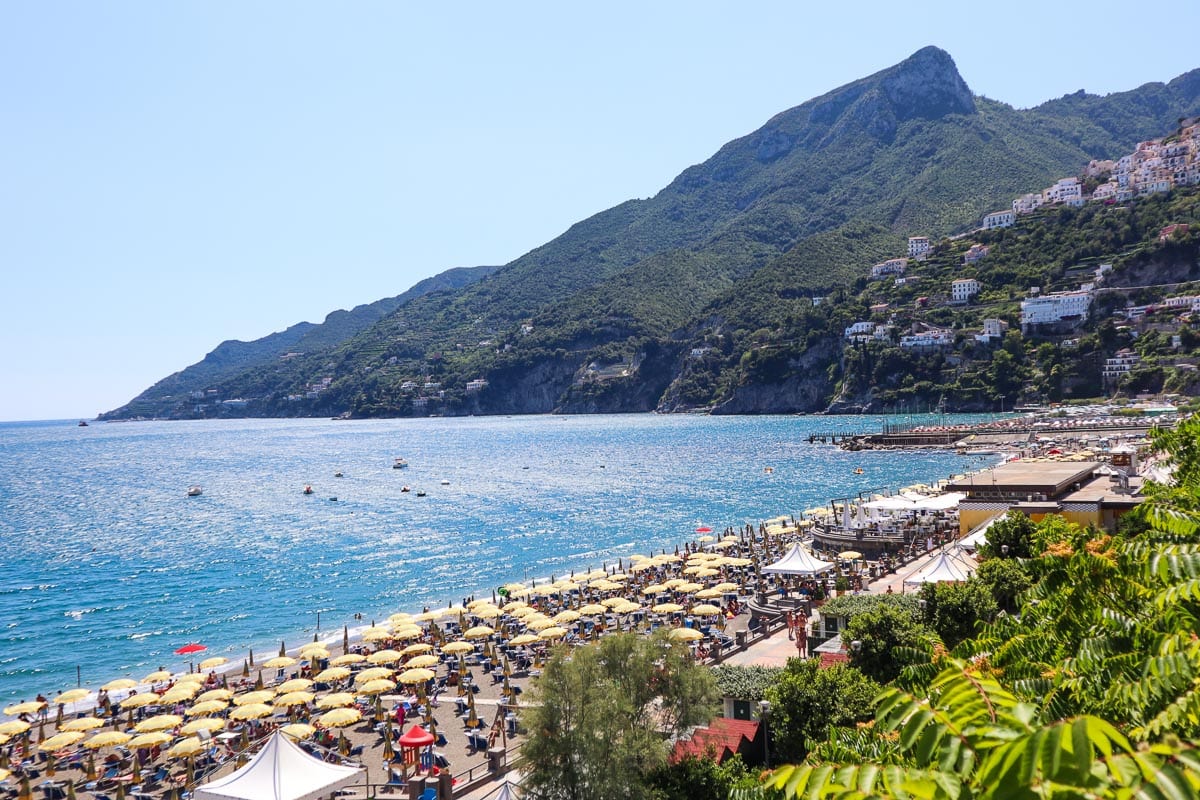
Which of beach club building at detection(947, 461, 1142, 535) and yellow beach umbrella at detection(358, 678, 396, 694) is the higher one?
beach club building at detection(947, 461, 1142, 535)

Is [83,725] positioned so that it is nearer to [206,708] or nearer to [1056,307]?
[206,708]

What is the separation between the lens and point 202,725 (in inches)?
877

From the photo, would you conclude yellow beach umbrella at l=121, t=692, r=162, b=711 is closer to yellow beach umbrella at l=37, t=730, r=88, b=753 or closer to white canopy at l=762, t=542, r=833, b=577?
yellow beach umbrella at l=37, t=730, r=88, b=753

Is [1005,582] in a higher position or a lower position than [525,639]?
higher

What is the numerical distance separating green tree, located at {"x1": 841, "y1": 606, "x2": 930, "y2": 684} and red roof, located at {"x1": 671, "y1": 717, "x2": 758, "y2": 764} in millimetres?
2609

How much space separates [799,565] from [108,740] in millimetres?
24192

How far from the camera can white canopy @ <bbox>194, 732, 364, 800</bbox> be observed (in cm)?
1584

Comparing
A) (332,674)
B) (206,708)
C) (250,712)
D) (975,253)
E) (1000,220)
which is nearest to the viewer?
(250,712)

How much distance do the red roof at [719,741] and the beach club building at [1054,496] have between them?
16182mm

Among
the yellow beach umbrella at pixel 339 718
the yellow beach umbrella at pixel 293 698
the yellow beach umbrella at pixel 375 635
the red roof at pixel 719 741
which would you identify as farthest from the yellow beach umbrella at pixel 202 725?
the red roof at pixel 719 741

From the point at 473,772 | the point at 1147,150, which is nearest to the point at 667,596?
the point at 473,772

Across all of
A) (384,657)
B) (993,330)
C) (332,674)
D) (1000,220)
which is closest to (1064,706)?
(332,674)

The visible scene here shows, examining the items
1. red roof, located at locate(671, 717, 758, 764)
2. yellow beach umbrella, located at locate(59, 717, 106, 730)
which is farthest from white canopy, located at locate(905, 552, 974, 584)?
yellow beach umbrella, located at locate(59, 717, 106, 730)

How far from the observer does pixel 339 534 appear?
215 feet
